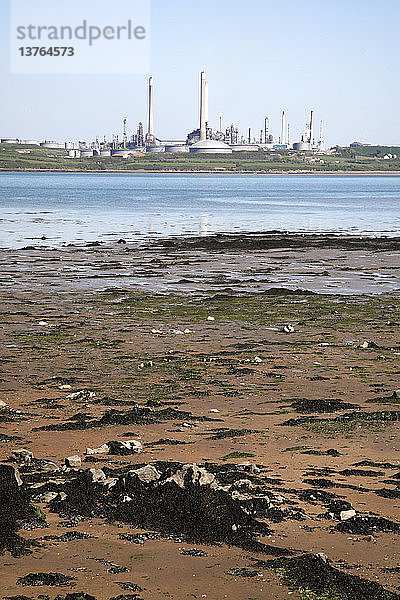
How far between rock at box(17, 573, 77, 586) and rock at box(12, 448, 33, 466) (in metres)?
2.71

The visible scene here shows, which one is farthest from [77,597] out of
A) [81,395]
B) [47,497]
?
[81,395]

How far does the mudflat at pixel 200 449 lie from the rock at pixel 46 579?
2cm

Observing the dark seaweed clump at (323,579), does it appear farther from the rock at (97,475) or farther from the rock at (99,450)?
the rock at (99,450)

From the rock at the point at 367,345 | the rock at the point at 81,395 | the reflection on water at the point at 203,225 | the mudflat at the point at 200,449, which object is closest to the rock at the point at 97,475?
the mudflat at the point at 200,449

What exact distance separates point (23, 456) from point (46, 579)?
9.60 feet

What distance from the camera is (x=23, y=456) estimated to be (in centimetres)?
944

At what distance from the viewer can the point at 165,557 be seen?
714 centimetres

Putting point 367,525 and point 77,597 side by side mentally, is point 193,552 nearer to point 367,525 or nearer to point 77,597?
point 77,597

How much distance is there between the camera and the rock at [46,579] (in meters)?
6.61

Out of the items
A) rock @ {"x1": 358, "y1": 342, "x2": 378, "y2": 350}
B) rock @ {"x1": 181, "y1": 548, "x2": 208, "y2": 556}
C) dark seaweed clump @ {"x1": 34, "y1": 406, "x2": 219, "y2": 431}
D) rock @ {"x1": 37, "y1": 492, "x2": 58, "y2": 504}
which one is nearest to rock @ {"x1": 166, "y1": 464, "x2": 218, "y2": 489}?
rock @ {"x1": 181, "y1": 548, "x2": 208, "y2": 556}

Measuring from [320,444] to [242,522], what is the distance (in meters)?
2.94

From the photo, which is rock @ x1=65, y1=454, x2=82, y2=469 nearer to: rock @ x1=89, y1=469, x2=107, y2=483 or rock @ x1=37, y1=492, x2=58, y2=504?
rock @ x1=89, y1=469, x2=107, y2=483

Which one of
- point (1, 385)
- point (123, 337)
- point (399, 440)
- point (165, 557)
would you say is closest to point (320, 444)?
point (399, 440)

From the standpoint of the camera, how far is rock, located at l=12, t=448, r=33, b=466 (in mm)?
9363
